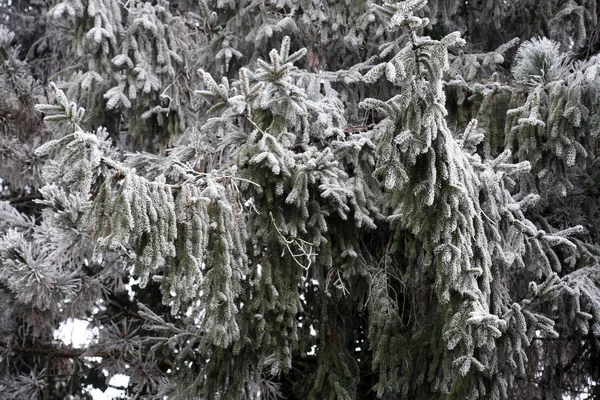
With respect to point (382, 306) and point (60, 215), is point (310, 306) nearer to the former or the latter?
point (382, 306)

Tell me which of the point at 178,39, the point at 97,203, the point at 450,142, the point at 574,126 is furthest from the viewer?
the point at 178,39

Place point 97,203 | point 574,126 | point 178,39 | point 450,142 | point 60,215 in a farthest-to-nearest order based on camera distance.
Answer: point 178,39, point 60,215, point 574,126, point 450,142, point 97,203

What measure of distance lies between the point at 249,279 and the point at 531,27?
295cm

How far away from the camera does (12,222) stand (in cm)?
596

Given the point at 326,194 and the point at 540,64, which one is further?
the point at 540,64

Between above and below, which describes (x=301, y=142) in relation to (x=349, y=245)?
above

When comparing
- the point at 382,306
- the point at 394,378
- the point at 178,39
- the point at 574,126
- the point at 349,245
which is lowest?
the point at 394,378

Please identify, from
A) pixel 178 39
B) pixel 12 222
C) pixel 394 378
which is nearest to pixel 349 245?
pixel 394 378

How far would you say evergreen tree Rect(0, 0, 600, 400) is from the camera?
12.1 feet

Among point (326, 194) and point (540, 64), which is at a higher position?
point (540, 64)

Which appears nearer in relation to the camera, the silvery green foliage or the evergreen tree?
the evergreen tree

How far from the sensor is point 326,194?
4250 mm

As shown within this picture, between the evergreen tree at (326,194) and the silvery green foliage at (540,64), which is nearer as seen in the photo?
the evergreen tree at (326,194)

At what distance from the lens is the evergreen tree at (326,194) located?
12.1 feet
